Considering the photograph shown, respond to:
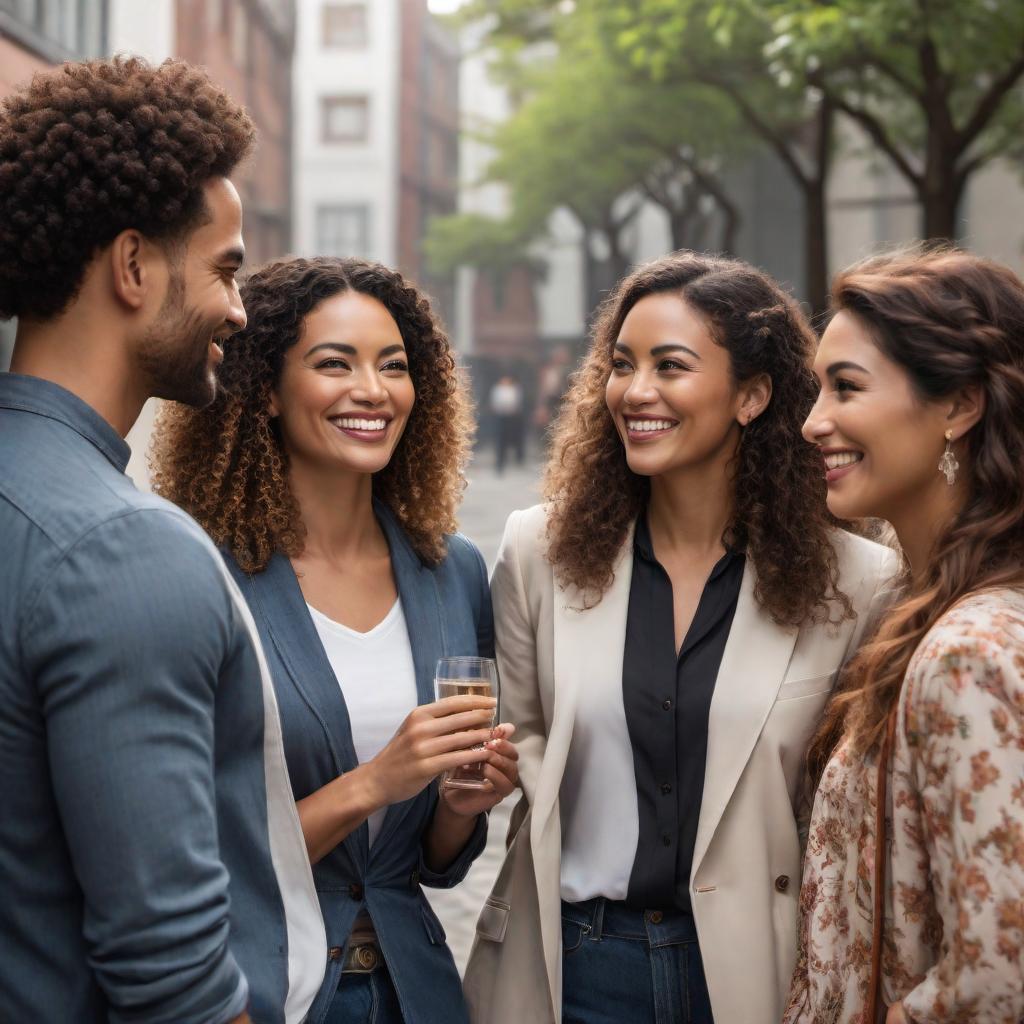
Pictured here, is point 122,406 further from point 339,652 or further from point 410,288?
point 410,288

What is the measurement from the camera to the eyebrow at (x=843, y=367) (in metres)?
2.57

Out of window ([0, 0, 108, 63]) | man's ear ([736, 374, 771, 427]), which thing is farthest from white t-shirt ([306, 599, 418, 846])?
window ([0, 0, 108, 63])

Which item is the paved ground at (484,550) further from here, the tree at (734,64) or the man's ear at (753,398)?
the tree at (734,64)

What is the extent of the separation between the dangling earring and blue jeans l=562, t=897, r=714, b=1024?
42.1 inches

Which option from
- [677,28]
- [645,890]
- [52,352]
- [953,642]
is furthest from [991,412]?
[677,28]

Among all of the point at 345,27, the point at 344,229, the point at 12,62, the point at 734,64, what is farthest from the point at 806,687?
the point at 345,27

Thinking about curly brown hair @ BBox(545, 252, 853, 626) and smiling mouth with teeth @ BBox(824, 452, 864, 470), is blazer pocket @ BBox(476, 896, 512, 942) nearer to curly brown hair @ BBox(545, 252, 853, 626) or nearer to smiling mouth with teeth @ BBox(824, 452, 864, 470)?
curly brown hair @ BBox(545, 252, 853, 626)

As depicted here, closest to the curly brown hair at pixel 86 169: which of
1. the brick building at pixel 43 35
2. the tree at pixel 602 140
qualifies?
the brick building at pixel 43 35

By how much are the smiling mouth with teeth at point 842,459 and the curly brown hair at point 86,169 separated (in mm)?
1298

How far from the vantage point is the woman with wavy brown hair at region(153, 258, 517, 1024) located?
2.72 meters

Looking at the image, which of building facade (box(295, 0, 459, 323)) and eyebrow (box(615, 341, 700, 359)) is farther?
building facade (box(295, 0, 459, 323))

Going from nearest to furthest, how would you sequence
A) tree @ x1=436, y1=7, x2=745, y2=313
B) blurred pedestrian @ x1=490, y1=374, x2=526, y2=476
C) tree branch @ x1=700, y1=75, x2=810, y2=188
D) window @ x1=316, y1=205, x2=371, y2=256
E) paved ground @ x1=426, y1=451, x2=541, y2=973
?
paved ground @ x1=426, y1=451, x2=541, y2=973 → tree branch @ x1=700, y1=75, x2=810, y2=188 → tree @ x1=436, y1=7, x2=745, y2=313 → blurred pedestrian @ x1=490, y1=374, x2=526, y2=476 → window @ x1=316, y1=205, x2=371, y2=256

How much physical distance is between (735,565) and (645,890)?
30.2 inches

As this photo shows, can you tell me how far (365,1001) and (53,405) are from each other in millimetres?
1436
